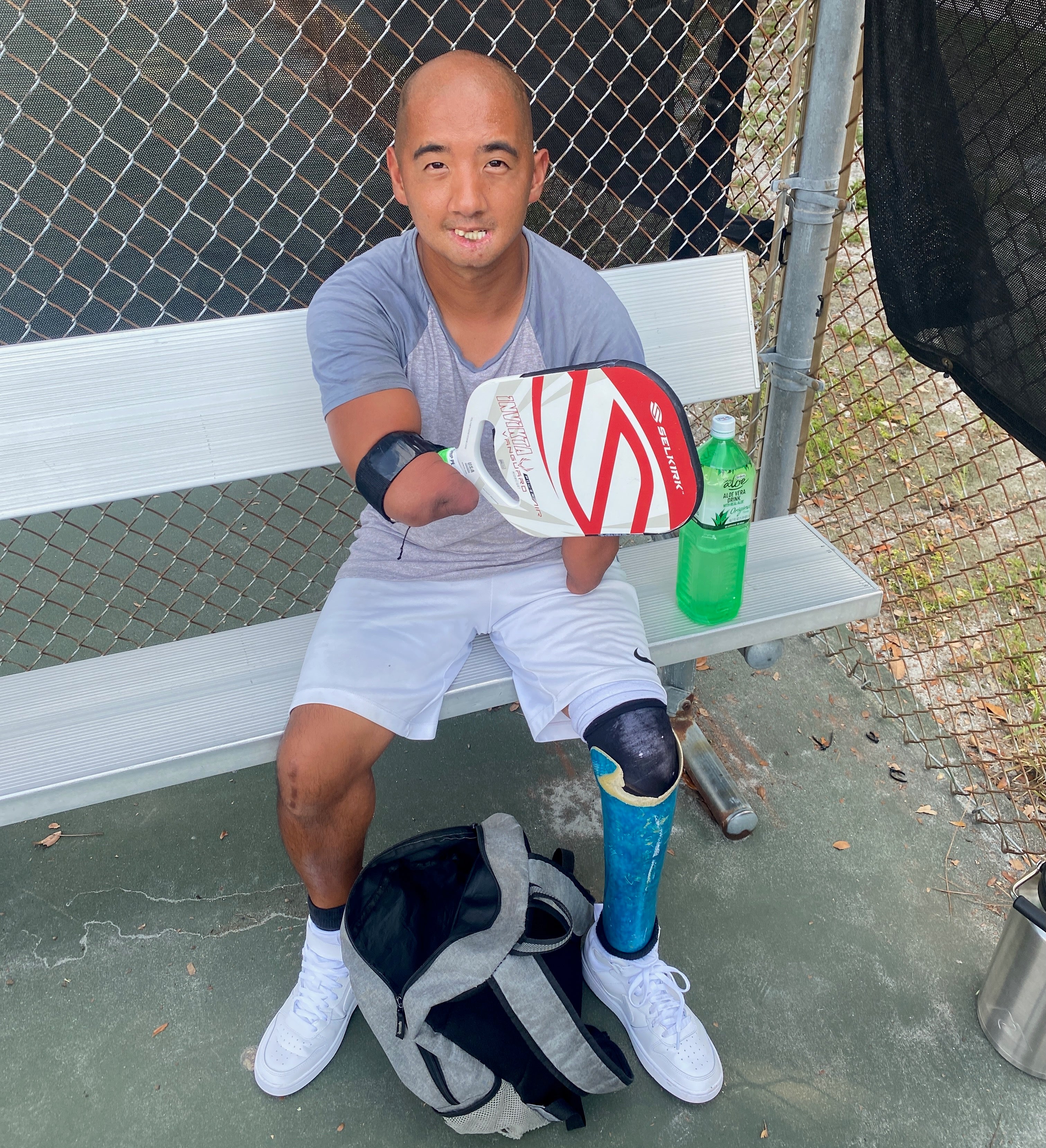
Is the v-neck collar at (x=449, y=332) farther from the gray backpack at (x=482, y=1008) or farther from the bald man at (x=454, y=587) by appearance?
the gray backpack at (x=482, y=1008)

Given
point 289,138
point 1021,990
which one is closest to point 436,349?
point 1021,990

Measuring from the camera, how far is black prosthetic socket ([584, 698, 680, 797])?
1589mm

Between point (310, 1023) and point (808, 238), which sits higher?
point (808, 238)

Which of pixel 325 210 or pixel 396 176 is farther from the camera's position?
pixel 325 210

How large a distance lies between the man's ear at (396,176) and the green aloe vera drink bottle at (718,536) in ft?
2.15

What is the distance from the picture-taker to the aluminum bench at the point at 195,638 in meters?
1.69

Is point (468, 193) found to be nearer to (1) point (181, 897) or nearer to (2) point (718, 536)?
(2) point (718, 536)

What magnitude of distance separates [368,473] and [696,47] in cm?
183

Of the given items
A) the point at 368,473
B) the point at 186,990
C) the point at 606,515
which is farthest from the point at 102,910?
the point at 606,515

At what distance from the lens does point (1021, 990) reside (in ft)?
5.48

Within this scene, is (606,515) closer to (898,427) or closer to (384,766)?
(384,766)

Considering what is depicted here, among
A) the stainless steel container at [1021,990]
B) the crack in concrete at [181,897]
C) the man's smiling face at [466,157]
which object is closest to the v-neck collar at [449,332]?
the man's smiling face at [466,157]

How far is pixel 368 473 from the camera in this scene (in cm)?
150

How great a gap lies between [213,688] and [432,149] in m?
1.11
